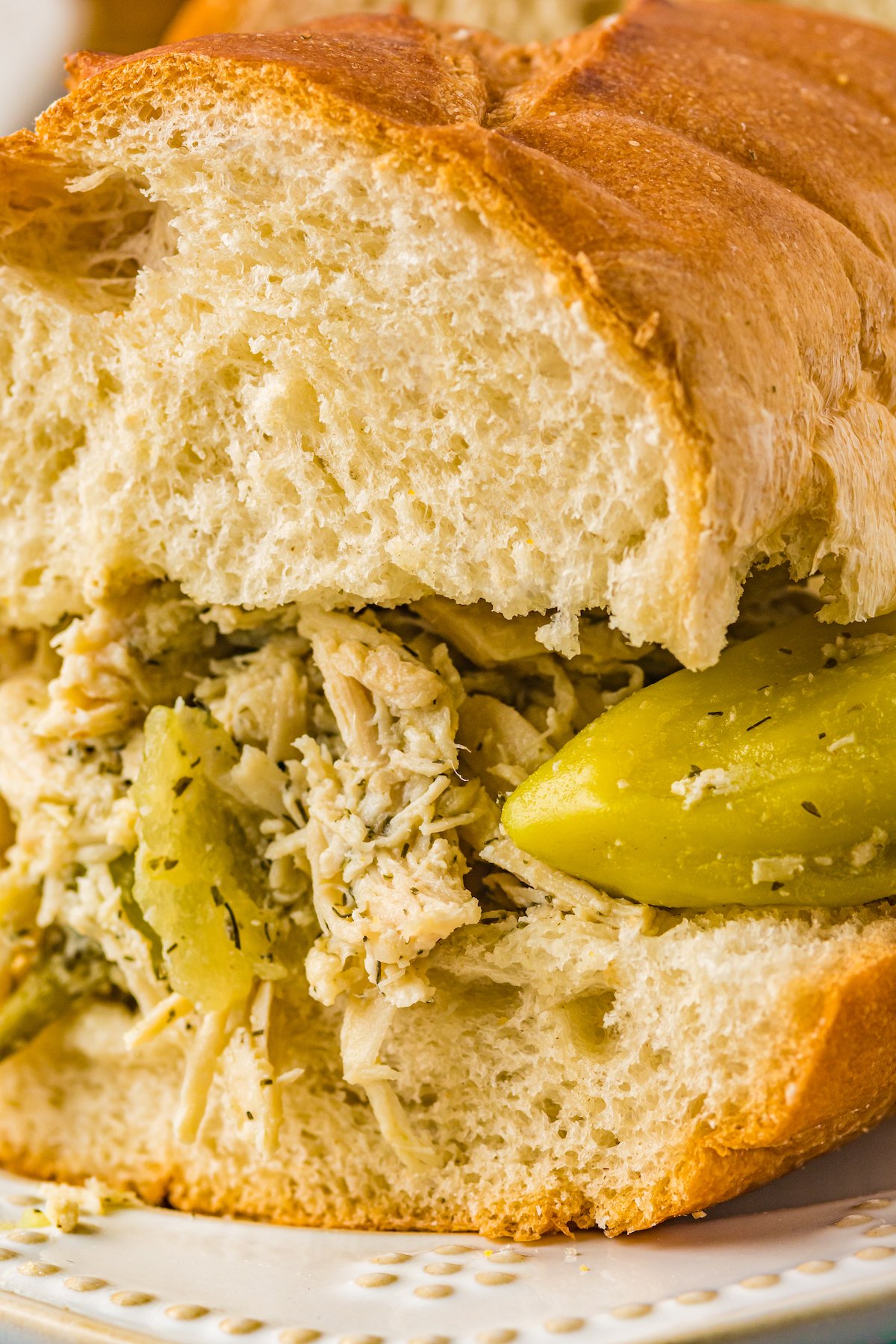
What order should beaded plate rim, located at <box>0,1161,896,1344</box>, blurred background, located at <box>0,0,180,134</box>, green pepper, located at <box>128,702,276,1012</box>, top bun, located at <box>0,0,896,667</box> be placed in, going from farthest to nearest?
blurred background, located at <box>0,0,180,134</box>, green pepper, located at <box>128,702,276,1012</box>, top bun, located at <box>0,0,896,667</box>, beaded plate rim, located at <box>0,1161,896,1344</box>

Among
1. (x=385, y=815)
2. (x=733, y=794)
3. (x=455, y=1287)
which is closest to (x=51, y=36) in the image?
(x=385, y=815)

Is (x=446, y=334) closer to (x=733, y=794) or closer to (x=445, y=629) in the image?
Answer: (x=445, y=629)

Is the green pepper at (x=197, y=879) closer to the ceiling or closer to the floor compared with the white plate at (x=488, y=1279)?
closer to the ceiling

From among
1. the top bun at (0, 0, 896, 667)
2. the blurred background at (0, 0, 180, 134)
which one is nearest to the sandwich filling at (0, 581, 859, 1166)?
the top bun at (0, 0, 896, 667)

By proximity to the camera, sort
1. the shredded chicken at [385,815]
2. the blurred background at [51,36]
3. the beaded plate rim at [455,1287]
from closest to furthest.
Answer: the beaded plate rim at [455,1287], the shredded chicken at [385,815], the blurred background at [51,36]

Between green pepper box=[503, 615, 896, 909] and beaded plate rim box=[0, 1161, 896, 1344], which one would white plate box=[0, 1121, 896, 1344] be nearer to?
beaded plate rim box=[0, 1161, 896, 1344]

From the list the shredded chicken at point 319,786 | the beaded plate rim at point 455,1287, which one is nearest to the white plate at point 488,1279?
the beaded plate rim at point 455,1287

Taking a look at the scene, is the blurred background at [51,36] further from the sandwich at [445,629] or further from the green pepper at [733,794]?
the green pepper at [733,794]

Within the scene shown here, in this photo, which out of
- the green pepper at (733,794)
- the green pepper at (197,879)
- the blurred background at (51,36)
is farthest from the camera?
the blurred background at (51,36)
